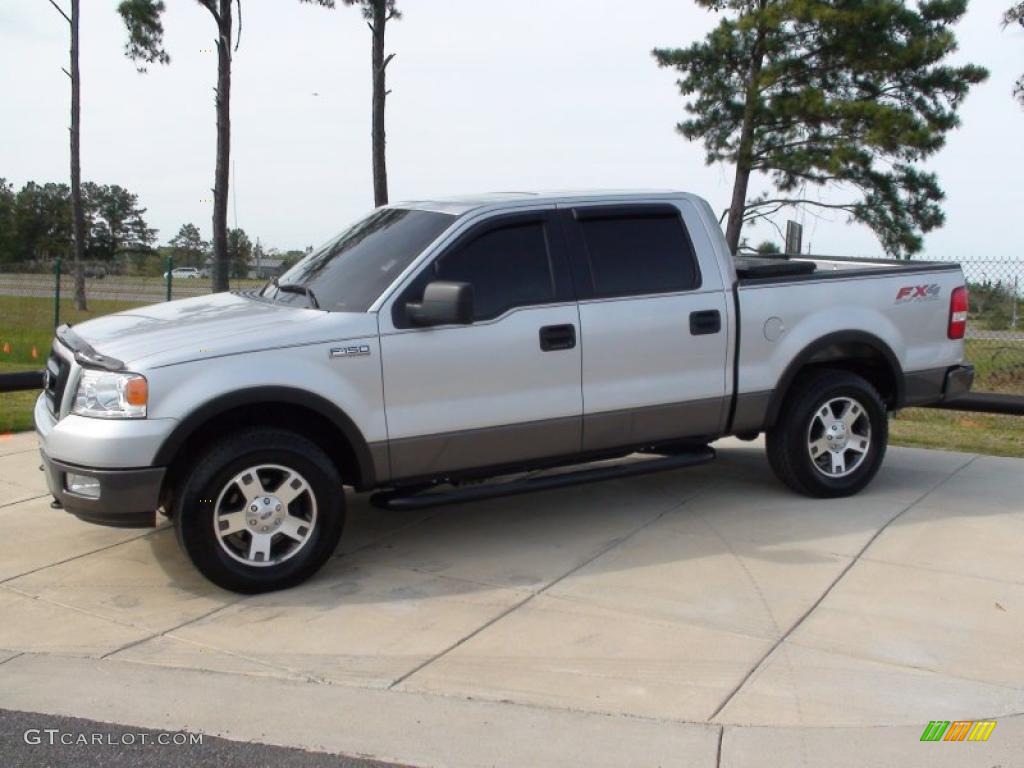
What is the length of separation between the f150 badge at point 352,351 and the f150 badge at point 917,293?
3539 mm

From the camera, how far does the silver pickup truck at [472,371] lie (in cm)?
523

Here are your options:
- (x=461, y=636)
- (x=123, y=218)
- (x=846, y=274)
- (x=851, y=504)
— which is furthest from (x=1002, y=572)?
(x=123, y=218)

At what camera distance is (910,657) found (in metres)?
4.71

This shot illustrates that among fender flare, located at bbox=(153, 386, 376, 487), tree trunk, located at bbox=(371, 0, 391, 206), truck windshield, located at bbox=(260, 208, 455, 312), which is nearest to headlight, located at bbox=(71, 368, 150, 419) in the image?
fender flare, located at bbox=(153, 386, 376, 487)

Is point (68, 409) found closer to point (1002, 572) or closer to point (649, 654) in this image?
point (649, 654)

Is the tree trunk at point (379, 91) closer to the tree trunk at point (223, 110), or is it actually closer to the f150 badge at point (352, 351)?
the tree trunk at point (223, 110)

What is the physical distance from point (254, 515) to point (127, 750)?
63.7 inches

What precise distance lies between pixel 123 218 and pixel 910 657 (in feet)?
233

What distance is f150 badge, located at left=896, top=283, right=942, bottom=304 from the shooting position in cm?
704

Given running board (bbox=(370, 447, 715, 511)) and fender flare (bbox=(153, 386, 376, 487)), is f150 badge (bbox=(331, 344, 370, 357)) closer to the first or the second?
fender flare (bbox=(153, 386, 376, 487))

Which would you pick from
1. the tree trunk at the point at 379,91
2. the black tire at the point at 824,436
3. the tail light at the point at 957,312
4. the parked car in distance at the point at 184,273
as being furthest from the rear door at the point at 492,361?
the tree trunk at the point at 379,91

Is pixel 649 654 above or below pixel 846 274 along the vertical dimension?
below

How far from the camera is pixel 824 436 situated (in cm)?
697
